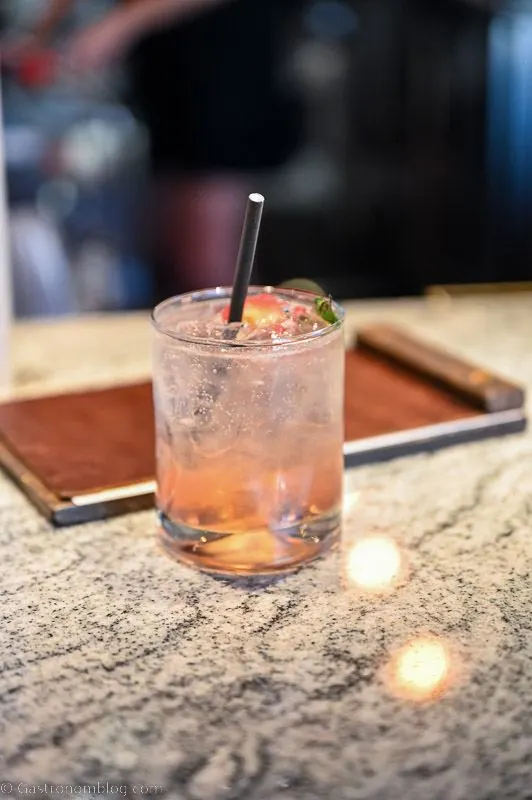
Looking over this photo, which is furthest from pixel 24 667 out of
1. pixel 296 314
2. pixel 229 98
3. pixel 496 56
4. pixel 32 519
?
pixel 496 56

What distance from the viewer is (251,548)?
2.38 ft

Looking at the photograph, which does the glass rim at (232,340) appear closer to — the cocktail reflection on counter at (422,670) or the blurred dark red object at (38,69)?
the cocktail reflection on counter at (422,670)

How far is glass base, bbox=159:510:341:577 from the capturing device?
0.73m

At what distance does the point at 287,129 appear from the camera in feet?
6.55

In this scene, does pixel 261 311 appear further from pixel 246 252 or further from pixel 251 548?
pixel 251 548

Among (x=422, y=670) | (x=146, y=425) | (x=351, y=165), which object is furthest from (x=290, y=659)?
(x=351, y=165)

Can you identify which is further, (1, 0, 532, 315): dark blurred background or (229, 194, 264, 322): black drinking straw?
(1, 0, 532, 315): dark blurred background

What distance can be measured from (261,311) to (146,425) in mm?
242

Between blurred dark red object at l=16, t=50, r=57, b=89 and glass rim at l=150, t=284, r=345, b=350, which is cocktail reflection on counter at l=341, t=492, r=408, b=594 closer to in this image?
glass rim at l=150, t=284, r=345, b=350

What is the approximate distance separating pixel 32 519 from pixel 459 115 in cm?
147

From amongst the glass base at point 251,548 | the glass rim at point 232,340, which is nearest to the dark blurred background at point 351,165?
the glass rim at point 232,340

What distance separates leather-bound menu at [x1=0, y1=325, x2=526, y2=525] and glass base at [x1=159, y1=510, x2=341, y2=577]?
0.33 ft

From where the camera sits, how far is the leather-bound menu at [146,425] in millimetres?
826

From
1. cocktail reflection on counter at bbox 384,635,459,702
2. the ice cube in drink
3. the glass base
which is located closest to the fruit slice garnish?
the ice cube in drink
